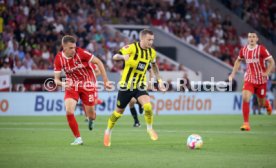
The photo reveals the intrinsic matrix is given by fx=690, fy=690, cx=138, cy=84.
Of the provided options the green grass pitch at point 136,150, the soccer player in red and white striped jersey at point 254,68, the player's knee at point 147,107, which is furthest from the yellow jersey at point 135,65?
the soccer player in red and white striped jersey at point 254,68

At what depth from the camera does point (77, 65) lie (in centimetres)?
1488

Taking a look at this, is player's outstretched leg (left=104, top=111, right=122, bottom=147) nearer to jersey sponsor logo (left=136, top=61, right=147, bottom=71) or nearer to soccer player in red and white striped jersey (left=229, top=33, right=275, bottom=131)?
jersey sponsor logo (left=136, top=61, right=147, bottom=71)

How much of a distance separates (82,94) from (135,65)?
134 centimetres

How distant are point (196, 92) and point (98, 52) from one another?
17.0 ft

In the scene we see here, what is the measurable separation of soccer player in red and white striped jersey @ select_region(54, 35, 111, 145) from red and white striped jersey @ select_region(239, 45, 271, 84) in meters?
6.58

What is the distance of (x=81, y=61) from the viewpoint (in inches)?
586

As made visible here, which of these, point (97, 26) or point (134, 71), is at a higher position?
point (97, 26)

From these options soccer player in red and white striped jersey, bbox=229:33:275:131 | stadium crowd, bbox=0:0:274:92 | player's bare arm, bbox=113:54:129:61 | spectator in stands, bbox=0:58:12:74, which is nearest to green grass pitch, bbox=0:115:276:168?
soccer player in red and white striped jersey, bbox=229:33:275:131

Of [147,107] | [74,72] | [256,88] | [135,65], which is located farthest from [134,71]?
[256,88]

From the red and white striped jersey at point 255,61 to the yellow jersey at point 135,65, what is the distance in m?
5.49

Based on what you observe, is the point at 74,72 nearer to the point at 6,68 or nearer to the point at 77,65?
the point at 77,65

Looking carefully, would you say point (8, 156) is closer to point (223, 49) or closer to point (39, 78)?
point (39, 78)

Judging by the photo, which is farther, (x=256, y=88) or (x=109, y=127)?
(x=256, y=88)

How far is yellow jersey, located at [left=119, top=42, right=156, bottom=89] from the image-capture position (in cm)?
1528
